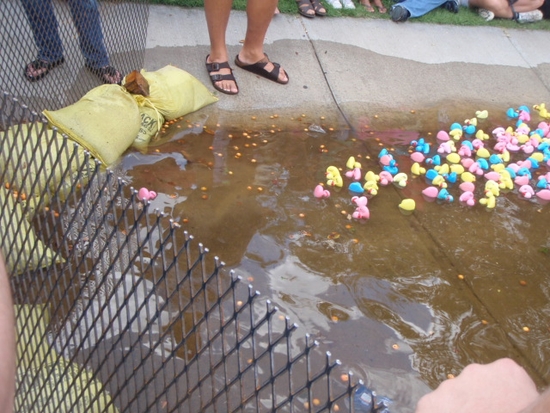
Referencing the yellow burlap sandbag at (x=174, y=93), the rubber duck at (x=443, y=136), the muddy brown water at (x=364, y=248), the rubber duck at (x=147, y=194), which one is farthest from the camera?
the rubber duck at (x=443, y=136)

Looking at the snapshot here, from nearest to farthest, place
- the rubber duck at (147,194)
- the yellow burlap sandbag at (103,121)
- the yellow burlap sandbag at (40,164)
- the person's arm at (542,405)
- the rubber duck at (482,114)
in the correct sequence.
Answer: the person's arm at (542,405)
the yellow burlap sandbag at (40,164)
the rubber duck at (147,194)
the yellow burlap sandbag at (103,121)
the rubber duck at (482,114)

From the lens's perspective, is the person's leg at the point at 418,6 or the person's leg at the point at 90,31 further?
the person's leg at the point at 418,6

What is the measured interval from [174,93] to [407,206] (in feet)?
Result: 5.16

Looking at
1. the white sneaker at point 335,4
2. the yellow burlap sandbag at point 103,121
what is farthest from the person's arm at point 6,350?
the white sneaker at point 335,4

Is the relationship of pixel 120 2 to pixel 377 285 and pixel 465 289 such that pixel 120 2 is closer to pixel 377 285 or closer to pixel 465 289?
pixel 377 285

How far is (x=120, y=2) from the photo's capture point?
12.7ft

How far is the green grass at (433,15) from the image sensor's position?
5090 millimetres

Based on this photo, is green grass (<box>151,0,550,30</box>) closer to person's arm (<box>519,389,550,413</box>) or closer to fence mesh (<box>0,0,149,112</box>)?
fence mesh (<box>0,0,149,112</box>)

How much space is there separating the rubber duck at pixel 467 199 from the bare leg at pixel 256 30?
4.98 feet

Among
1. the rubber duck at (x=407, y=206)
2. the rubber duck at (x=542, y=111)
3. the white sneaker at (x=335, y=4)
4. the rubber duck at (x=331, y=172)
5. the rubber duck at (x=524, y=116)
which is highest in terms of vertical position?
the white sneaker at (x=335, y=4)

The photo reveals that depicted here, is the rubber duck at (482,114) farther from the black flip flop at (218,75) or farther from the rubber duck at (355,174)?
the black flip flop at (218,75)

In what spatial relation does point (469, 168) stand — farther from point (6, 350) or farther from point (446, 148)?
point (6, 350)

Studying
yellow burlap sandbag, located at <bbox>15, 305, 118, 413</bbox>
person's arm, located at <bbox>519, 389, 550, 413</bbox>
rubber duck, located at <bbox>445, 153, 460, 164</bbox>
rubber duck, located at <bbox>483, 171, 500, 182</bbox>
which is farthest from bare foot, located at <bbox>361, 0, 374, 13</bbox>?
person's arm, located at <bbox>519, 389, 550, 413</bbox>

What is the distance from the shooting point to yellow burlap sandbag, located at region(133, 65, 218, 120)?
3838 mm
